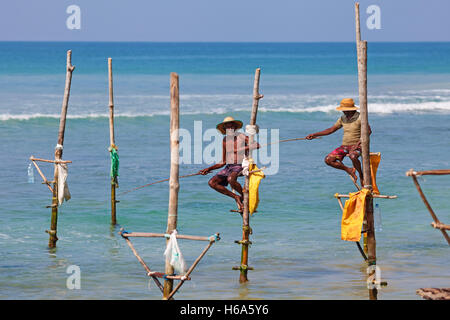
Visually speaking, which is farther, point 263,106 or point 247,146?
point 263,106

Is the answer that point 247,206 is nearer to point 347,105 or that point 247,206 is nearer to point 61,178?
point 347,105

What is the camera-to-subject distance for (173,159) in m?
9.20

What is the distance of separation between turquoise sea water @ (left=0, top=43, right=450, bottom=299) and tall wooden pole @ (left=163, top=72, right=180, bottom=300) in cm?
191

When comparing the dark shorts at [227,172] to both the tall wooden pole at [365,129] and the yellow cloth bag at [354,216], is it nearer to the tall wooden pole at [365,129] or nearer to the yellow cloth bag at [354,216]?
the yellow cloth bag at [354,216]

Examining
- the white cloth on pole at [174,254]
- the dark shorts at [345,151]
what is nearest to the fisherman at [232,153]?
the dark shorts at [345,151]

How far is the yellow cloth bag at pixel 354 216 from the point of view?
34.3ft

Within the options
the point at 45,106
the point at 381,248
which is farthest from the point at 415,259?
the point at 45,106

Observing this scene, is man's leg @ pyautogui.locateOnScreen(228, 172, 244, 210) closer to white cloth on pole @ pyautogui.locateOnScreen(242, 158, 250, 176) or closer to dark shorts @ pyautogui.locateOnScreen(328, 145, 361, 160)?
white cloth on pole @ pyautogui.locateOnScreen(242, 158, 250, 176)

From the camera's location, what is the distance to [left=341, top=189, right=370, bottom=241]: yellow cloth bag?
1045 cm

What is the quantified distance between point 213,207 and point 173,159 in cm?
871

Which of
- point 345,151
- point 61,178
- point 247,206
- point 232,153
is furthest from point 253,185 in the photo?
point 61,178

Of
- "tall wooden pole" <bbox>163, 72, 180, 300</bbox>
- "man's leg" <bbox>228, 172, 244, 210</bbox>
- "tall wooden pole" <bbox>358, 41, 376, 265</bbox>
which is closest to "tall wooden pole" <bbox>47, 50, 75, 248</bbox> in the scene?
"man's leg" <bbox>228, 172, 244, 210</bbox>

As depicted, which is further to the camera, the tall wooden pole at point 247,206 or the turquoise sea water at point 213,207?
the turquoise sea water at point 213,207

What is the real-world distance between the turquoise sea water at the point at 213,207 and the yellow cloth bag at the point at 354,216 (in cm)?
94
